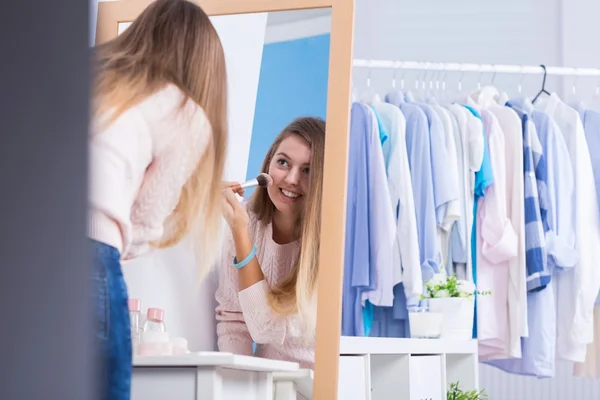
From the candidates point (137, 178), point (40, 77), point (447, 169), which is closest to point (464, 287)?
point (447, 169)

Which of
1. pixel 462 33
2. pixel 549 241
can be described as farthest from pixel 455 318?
pixel 462 33

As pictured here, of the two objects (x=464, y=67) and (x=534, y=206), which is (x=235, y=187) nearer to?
Result: (x=534, y=206)

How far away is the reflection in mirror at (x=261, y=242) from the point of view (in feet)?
5.73

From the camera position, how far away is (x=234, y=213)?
180 cm

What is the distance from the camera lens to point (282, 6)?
74.2 inches

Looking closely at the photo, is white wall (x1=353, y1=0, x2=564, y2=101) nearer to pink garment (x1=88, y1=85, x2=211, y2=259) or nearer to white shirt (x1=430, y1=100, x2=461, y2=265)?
white shirt (x1=430, y1=100, x2=461, y2=265)

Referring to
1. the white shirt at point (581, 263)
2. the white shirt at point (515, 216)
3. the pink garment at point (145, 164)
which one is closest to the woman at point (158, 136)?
the pink garment at point (145, 164)

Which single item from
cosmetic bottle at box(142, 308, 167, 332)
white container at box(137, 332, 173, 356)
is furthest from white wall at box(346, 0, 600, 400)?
white container at box(137, 332, 173, 356)

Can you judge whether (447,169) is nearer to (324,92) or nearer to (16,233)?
(324,92)

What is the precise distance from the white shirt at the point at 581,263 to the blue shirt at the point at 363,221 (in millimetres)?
786

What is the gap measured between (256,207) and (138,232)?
0.27 metres

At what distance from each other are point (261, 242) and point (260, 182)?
0.44 feet

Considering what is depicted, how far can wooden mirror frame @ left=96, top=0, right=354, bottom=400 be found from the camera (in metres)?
1.67

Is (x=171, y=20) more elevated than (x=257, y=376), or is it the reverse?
(x=171, y=20)
